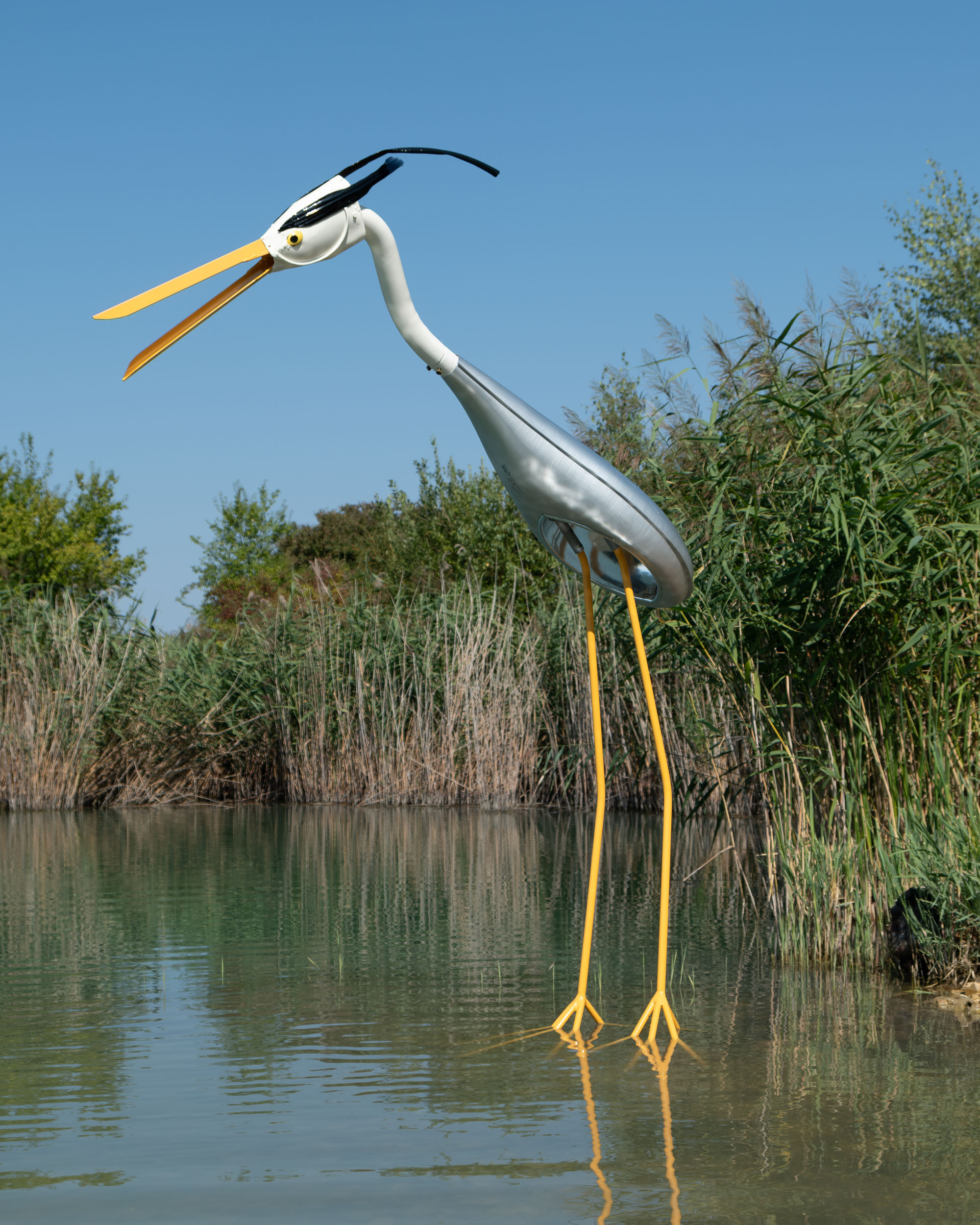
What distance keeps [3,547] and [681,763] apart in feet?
51.6

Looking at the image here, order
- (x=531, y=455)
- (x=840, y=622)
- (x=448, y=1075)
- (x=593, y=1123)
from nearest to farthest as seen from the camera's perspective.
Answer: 1. (x=593, y=1123)
2. (x=448, y=1075)
3. (x=531, y=455)
4. (x=840, y=622)

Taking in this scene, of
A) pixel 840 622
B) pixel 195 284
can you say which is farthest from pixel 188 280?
pixel 840 622

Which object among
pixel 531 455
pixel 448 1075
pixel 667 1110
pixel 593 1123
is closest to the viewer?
pixel 593 1123

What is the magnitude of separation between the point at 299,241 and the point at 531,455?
0.95 meters

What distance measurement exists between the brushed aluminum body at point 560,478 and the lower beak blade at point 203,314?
66 cm

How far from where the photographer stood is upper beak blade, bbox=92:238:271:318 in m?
3.29

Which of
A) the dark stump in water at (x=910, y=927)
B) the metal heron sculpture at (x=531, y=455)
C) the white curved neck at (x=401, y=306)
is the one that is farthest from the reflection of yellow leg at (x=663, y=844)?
the dark stump in water at (x=910, y=927)

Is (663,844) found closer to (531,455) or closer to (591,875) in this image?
(591,875)

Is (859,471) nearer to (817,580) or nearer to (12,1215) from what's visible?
(817,580)

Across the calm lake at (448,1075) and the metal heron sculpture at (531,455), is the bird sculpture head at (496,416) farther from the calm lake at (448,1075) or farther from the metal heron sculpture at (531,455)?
the calm lake at (448,1075)

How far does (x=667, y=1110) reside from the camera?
3.40m

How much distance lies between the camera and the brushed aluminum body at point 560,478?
3.84 meters

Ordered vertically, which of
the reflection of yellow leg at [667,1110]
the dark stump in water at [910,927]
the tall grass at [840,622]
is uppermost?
the tall grass at [840,622]

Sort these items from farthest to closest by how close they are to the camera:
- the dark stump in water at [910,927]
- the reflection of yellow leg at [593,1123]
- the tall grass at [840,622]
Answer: the tall grass at [840,622] → the dark stump in water at [910,927] → the reflection of yellow leg at [593,1123]
